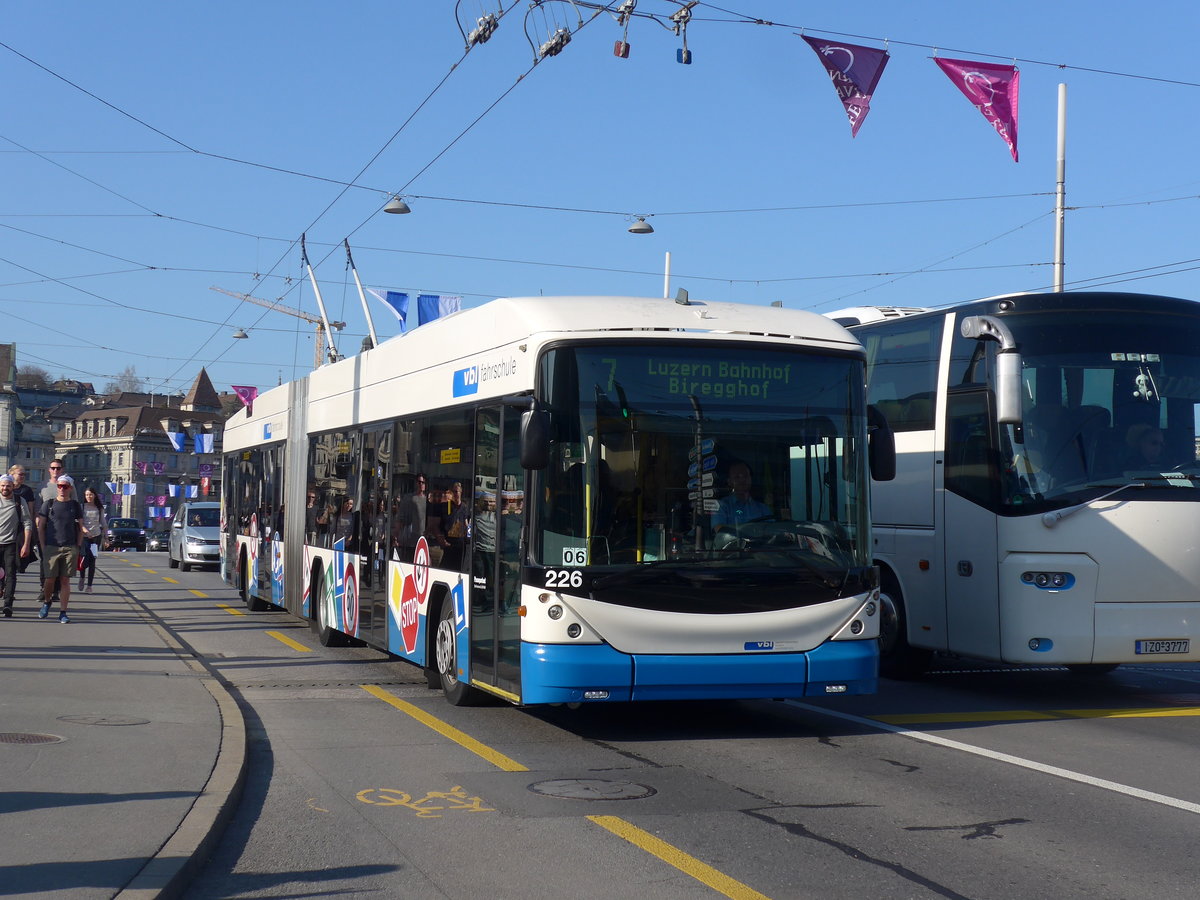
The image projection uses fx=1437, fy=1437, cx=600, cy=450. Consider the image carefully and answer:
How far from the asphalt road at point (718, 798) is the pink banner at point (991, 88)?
8.12 m

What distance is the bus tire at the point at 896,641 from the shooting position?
13.8 m

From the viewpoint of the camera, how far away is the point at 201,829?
6.51 meters

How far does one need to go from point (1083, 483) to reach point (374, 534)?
6.58 meters

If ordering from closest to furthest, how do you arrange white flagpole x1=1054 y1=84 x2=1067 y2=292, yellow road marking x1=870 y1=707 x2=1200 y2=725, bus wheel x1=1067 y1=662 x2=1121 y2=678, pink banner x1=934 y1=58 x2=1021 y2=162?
1. yellow road marking x1=870 y1=707 x2=1200 y2=725
2. bus wheel x1=1067 y1=662 x2=1121 y2=678
3. pink banner x1=934 y1=58 x2=1021 y2=162
4. white flagpole x1=1054 y1=84 x2=1067 y2=292

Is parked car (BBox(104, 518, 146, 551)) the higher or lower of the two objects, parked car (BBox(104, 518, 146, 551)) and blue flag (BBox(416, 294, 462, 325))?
the lower

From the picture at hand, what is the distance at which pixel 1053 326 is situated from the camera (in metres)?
12.0

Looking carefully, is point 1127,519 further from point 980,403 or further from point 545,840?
point 545,840

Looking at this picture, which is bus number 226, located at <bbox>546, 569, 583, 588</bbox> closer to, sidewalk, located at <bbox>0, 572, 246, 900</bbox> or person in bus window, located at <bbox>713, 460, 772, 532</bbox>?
person in bus window, located at <bbox>713, 460, 772, 532</bbox>

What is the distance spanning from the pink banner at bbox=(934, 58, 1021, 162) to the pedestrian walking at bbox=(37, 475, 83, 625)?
39.5 feet

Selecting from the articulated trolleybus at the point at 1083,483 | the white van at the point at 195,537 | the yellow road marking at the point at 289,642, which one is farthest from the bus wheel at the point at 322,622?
the white van at the point at 195,537

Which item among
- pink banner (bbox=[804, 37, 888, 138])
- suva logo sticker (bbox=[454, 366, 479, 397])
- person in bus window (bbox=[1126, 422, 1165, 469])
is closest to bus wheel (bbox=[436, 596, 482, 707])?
suva logo sticker (bbox=[454, 366, 479, 397])

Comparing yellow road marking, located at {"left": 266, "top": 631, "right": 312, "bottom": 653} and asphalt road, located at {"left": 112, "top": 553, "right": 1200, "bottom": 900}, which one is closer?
asphalt road, located at {"left": 112, "top": 553, "right": 1200, "bottom": 900}

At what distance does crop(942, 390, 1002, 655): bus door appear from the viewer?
12.2 metres

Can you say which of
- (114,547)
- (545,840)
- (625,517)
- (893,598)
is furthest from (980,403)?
(114,547)
